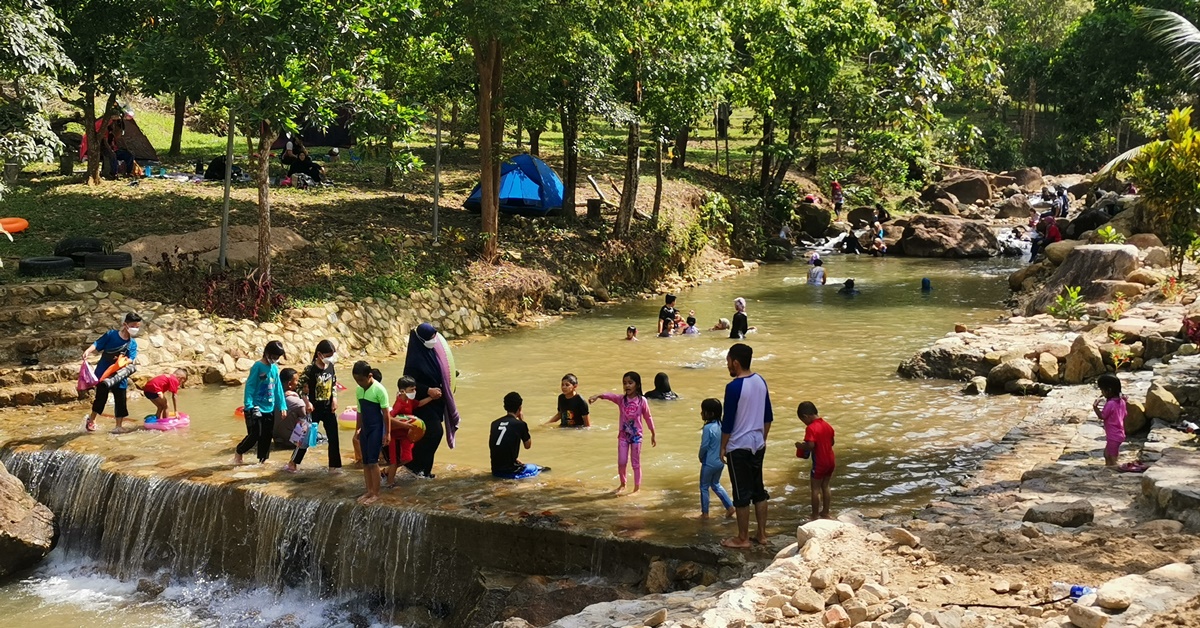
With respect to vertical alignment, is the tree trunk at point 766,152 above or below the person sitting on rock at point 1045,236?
above

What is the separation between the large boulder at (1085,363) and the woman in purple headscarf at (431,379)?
930 centimetres

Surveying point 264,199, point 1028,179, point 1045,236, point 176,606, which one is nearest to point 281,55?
point 264,199

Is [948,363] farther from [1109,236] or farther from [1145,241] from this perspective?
[1145,241]

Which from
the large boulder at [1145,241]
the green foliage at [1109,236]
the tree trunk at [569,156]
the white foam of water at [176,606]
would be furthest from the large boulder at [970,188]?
the white foam of water at [176,606]

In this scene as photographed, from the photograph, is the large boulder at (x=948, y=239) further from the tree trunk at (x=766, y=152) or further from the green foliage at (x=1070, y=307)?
the green foliage at (x=1070, y=307)

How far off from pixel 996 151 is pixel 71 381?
46134 millimetres

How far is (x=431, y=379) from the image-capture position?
37.6ft

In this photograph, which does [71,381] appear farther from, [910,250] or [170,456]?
[910,250]

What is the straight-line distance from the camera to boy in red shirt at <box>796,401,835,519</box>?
9.72m

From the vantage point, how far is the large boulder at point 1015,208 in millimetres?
41906

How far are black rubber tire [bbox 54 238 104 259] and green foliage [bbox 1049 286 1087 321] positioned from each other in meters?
16.6

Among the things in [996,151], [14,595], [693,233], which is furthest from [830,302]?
[996,151]

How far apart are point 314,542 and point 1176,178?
15.5 metres

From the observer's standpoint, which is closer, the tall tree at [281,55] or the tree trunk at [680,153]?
the tall tree at [281,55]
